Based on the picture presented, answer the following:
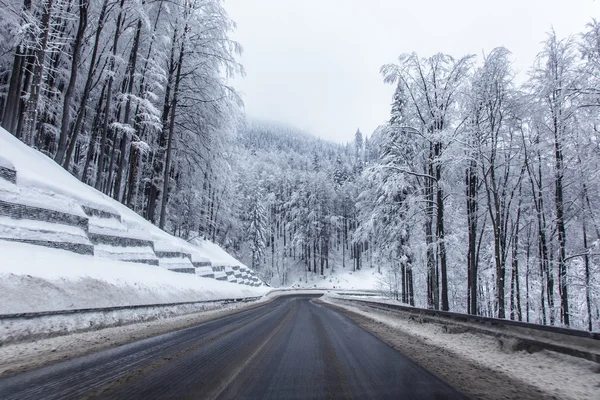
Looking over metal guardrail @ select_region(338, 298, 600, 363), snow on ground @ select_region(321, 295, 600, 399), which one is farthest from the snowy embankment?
metal guardrail @ select_region(338, 298, 600, 363)

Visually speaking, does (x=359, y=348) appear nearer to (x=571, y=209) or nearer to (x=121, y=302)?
(x=121, y=302)

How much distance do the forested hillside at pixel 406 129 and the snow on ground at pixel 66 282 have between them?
773cm

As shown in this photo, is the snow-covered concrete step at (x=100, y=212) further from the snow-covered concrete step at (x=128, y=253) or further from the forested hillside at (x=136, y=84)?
the forested hillside at (x=136, y=84)

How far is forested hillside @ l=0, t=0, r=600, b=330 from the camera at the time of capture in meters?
15.0

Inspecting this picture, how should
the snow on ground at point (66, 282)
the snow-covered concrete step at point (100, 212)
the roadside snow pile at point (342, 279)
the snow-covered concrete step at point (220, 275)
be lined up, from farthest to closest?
the roadside snow pile at point (342, 279) → the snow-covered concrete step at point (220, 275) → the snow-covered concrete step at point (100, 212) → the snow on ground at point (66, 282)

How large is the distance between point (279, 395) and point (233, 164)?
28.0 meters

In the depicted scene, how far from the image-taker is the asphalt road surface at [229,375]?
3037mm

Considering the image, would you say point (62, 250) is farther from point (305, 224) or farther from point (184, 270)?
point (305, 224)

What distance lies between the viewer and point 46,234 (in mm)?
7914

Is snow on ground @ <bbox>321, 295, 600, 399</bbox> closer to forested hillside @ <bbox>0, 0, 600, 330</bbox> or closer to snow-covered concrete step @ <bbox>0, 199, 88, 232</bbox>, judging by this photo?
snow-covered concrete step @ <bbox>0, 199, 88, 232</bbox>

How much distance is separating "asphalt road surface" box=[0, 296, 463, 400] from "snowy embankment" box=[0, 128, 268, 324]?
2.22m

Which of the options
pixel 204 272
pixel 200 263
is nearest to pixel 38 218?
pixel 200 263

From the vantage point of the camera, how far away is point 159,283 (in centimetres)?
1191

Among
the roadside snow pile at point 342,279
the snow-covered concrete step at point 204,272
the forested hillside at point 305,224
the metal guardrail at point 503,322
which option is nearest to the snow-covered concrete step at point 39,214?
the metal guardrail at point 503,322
